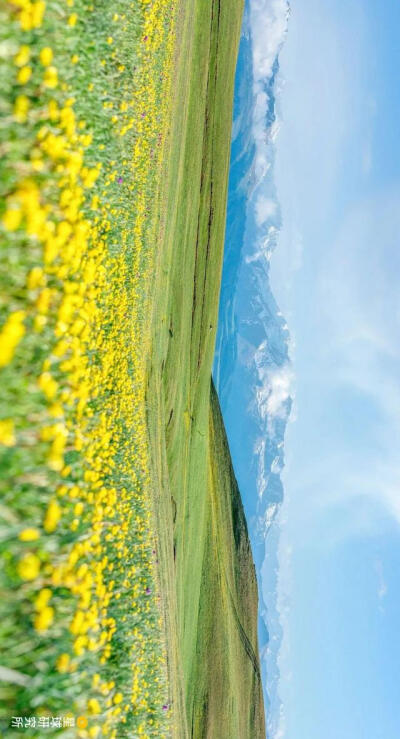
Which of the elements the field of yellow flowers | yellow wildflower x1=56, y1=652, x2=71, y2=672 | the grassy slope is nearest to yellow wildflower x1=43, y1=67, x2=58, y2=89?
the field of yellow flowers

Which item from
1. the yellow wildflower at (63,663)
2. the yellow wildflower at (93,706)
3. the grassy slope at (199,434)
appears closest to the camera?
the yellow wildflower at (63,663)

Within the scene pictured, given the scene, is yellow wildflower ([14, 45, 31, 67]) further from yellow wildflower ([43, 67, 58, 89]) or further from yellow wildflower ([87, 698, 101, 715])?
yellow wildflower ([87, 698, 101, 715])

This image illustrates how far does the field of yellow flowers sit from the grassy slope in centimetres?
662

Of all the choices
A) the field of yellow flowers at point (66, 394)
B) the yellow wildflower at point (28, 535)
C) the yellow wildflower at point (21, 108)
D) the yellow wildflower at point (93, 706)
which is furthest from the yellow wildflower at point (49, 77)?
the yellow wildflower at point (93, 706)

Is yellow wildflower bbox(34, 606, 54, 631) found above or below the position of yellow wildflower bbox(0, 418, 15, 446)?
below

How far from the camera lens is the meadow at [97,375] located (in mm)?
4926

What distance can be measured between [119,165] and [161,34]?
26.3 ft

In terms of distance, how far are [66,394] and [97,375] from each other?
116 inches

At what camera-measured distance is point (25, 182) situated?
511 centimetres

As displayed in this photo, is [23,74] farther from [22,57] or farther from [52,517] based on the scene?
[52,517]

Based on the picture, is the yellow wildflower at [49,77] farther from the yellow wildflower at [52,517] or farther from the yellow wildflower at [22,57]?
the yellow wildflower at [52,517]

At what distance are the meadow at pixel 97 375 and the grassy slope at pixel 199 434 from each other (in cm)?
24

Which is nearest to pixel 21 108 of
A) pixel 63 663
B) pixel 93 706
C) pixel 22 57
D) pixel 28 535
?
pixel 22 57

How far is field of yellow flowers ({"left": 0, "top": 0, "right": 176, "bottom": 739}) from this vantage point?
4.79 m
